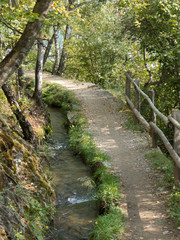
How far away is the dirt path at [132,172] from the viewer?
4789 mm

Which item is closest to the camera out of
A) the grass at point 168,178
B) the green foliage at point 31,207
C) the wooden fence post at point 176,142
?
the green foliage at point 31,207

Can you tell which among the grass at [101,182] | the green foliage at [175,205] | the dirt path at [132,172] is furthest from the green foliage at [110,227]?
the green foliage at [175,205]

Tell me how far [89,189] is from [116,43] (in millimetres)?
11165

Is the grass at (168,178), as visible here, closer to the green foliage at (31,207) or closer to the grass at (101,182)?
the grass at (101,182)

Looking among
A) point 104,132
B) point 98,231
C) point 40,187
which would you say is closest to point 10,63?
point 40,187

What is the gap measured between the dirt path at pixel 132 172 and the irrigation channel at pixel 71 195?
0.79 m

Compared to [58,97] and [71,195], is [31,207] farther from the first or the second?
[58,97]

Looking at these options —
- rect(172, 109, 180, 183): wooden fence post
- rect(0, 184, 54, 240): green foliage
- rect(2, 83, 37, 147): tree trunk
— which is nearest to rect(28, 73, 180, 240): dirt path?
rect(172, 109, 180, 183): wooden fence post

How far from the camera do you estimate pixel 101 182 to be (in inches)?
263

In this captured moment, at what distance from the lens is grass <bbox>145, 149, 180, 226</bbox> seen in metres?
4.95

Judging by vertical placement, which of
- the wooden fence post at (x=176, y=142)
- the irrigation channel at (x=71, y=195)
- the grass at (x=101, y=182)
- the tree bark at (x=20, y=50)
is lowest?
the irrigation channel at (x=71, y=195)

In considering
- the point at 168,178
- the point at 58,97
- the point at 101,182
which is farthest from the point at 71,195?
the point at 58,97

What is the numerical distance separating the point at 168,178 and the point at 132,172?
43.4 inches

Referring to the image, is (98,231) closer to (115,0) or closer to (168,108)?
(168,108)
